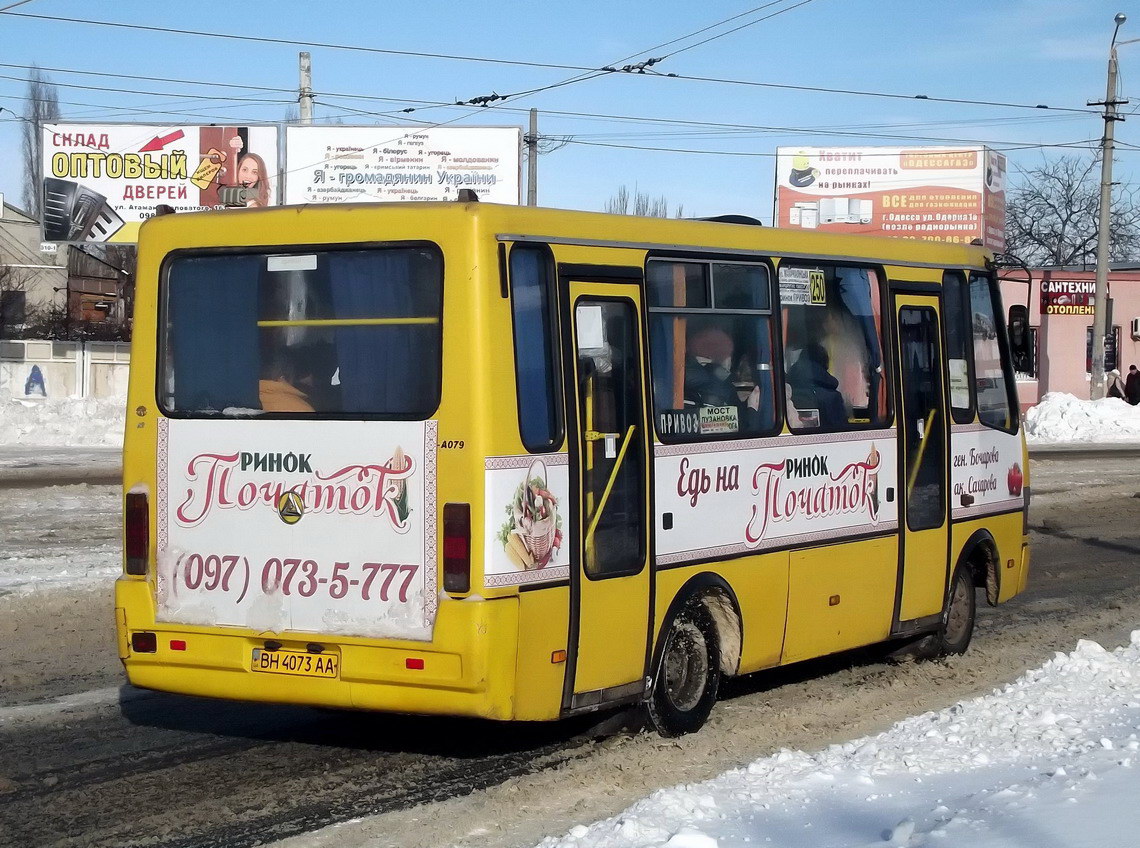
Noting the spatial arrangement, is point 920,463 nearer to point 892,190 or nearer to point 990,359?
point 990,359

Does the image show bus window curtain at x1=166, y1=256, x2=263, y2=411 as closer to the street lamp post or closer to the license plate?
the license plate

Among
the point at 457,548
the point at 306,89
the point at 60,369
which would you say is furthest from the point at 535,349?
the point at 60,369

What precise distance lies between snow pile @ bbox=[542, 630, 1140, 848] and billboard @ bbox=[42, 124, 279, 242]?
3247 centimetres

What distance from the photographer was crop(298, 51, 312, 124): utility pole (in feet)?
110

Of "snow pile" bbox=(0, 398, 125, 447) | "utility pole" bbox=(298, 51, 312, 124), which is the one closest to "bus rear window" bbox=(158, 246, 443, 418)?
"snow pile" bbox=(0, 398, 125, 447)

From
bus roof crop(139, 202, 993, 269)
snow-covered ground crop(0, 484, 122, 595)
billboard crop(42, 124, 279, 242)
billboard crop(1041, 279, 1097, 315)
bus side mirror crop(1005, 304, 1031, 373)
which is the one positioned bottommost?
snow-covered ground crop(0, 484, 122, 595)

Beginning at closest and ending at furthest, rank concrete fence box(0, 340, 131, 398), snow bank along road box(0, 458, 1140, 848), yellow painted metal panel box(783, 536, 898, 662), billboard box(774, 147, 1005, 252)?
snow bank along road box(0, 458, 1140, 848), yellow painted metal panel box(783, 536, 898, 662), concrete fence box(0, 340, 131, 398), billboard box(774, 147, 1005, 252)

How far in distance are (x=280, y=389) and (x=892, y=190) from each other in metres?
50.7

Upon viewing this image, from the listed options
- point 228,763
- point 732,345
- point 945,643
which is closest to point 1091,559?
point 945,643

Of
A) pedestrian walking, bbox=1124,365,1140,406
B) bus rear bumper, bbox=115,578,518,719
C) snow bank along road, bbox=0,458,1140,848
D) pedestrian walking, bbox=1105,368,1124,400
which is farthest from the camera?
pedestrian walking, bbox=1105,368,1124,400

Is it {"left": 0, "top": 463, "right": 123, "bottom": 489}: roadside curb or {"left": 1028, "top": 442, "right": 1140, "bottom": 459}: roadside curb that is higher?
{"left": 0, "top": 463, "right": 123, "bottom": 489}: roadside curb

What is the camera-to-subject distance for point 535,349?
22.9ft

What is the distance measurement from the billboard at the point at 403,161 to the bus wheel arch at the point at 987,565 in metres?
28.0

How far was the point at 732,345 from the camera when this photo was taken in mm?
8414
